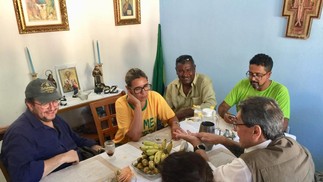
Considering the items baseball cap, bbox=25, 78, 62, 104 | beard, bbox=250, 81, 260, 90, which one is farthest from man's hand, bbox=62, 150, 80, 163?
beard, bbox=250, 81, 260, 90

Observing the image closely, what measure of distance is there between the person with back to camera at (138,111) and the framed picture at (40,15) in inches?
63.6

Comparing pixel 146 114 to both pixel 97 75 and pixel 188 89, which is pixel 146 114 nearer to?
pixel 188 89

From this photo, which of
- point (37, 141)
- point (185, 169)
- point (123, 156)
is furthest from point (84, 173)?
point (185, 169)

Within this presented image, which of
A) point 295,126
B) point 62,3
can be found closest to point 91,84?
point 62,3

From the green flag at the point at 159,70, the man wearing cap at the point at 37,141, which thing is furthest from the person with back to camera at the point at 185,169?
the green flag at the point at 159,70

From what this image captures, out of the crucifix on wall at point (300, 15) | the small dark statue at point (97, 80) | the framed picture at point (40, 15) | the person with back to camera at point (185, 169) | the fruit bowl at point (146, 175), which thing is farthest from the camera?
the small dark statue at point (97, 80)

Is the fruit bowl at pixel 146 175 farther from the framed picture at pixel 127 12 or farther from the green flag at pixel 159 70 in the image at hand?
the green flag at pixel 159 70

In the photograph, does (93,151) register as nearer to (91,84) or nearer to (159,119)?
(159,119)

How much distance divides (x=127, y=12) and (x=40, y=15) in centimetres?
122

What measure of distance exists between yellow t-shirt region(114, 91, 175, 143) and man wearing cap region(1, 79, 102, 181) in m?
0.43

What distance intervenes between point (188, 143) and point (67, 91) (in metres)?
2.13

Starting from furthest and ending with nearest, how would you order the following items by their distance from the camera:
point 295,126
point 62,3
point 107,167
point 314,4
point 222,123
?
point 62,3 → point 295,126 → point 314,4 → point 222,123 → point 107,167

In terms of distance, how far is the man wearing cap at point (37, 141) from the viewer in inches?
56.4

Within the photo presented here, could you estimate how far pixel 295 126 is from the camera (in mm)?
2791
